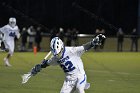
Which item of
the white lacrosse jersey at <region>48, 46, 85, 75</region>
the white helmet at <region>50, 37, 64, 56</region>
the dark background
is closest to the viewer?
the white helmet at <region>50, 37, 64, 56</region>

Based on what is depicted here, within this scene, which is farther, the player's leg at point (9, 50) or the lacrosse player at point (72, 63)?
the player's leg at point (9, 50)

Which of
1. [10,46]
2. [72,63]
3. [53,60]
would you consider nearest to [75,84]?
[72,63]

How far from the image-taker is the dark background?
44.7 m

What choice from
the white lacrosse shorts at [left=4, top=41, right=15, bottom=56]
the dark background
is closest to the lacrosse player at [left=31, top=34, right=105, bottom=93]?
the white lacrosse shorts at [left=4, top=41, right=15, bottom=56]

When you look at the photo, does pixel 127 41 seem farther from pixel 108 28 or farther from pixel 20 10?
pixel 20 10

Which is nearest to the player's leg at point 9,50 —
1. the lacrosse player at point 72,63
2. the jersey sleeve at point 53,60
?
the jersey sleeve at point 53,60

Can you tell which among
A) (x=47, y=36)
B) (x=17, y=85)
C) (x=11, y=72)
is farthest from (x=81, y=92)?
(x=47, y=36)

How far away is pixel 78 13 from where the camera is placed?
149ft

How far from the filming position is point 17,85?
16.3 m

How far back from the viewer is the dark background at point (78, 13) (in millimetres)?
44719

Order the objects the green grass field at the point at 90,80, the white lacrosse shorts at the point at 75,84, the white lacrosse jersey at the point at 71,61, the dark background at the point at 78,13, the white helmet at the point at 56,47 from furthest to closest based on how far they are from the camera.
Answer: the dark background at the point at 78,13
the green grass field at the point at 90,80
the white lacrosse jersey at the point at 71,61
the white lacrosse shorts at the point at 75,84
the white helmet at the point at 56,47

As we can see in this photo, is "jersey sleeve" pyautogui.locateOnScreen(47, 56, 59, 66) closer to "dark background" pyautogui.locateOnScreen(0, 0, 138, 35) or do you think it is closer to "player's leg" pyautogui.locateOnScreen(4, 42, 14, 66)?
"player's leg" pyautogui.locateOnScreen(4, 42, 14, 66)

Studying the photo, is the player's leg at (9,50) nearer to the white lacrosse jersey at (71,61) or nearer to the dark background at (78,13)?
the white lacrosse jersey at (71,61)

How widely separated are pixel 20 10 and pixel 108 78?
2710 centimetres
